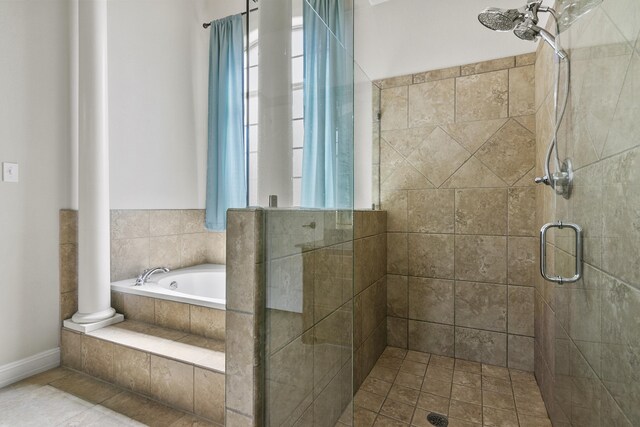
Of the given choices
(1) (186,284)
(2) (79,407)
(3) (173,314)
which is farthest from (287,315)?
(1) (186,284)

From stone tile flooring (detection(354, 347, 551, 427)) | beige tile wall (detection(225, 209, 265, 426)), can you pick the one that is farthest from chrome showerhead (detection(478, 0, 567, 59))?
stone tile flooring (detection(354, 347, 551, 427))

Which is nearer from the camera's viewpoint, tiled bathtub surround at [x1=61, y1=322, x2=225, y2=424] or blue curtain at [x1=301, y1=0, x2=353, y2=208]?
blue curtain at [x1=301, y1=0, x2=353, y2=208]

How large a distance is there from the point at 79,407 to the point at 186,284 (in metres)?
1.17

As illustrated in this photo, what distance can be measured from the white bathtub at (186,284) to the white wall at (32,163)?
1.44ft

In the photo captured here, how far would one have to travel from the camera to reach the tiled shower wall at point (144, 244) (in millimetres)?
2104

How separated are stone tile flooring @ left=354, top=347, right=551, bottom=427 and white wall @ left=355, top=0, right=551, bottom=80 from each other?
207 cm

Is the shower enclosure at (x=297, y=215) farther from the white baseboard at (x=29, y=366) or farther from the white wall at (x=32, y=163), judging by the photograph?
the white baseboard at (x=29, y=366)

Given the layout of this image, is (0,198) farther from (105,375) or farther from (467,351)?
(467,351)

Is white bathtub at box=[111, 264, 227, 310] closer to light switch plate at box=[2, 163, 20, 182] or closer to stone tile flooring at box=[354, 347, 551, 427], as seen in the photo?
light switch plate at box=[2, 163, 20, 182]

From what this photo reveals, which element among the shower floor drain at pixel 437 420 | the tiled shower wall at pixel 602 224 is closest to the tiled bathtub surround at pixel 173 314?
the shower floor drain at pixel 437 420

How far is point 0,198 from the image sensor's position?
1.79 meters

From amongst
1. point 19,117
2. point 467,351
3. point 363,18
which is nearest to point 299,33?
point 363,18

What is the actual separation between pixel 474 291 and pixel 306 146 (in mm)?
1612

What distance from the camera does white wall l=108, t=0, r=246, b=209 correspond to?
245cm
